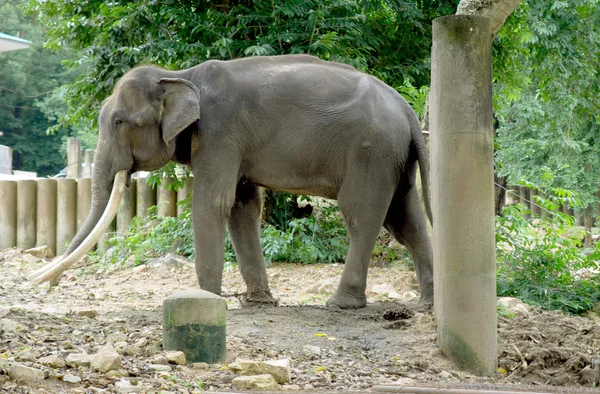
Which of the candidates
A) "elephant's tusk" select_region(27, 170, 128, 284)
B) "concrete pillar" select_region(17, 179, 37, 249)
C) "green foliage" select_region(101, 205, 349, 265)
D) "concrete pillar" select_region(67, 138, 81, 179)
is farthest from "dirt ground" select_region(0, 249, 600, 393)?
"concrete pillar" select_region(67, 138, 81, 179)

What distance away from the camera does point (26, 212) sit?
525 inches

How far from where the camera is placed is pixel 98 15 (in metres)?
12.0

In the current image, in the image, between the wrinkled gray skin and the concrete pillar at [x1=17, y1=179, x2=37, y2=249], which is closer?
the wrinkled gray skin

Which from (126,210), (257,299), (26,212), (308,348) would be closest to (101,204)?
(257,299)

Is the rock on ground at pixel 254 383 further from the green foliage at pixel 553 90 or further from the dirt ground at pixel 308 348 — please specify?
the green foliage at pixel 553 90

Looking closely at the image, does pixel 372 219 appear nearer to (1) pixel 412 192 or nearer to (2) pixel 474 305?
(1) pixel 412 192

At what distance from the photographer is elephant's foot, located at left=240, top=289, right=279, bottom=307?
7.59 metres

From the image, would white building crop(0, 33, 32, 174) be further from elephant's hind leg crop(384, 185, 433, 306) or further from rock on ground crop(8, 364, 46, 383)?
→ rock on ground crop(8, 364, 46, 383)

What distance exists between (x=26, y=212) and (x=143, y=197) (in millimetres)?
1990

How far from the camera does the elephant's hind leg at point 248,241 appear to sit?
7.66 meters

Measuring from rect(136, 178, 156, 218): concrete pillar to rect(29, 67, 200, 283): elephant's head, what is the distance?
5.08m

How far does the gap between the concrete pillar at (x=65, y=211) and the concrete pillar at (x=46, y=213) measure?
0.32ft

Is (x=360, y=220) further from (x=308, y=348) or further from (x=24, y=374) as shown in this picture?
(x=24, y=374)

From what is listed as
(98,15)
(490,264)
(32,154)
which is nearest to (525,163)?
(98,15)
